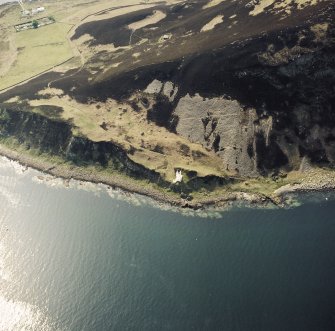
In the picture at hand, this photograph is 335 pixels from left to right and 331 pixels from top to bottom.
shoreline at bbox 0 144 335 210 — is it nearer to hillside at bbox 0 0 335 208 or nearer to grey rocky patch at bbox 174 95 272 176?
hillside at bbox 0 0 335 208

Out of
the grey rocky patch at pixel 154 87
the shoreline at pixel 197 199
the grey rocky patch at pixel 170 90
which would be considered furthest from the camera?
the grey rocky patch at pixel 154 87

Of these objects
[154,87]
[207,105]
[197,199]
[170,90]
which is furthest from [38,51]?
[197,199]

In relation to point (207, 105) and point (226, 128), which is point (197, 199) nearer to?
point (226, 128)

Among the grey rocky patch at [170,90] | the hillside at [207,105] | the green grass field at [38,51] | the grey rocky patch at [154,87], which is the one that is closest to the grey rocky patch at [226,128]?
the hillside at [207,105]

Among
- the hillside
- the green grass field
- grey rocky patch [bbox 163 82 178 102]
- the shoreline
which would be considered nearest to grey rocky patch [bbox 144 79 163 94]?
the hillside

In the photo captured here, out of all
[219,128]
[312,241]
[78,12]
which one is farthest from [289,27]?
[78,12]

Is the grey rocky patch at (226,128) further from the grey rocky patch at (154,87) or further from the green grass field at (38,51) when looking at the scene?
the green grass field at (38,51)
